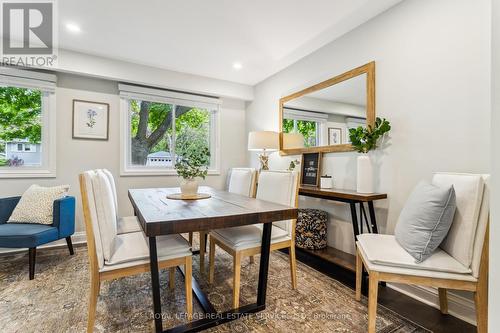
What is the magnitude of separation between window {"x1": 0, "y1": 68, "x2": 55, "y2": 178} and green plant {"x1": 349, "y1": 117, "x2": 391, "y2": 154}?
3.65 metres

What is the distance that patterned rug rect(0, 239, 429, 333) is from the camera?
159 cm

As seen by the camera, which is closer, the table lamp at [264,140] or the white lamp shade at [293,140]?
the white lamp shade at [293,140]

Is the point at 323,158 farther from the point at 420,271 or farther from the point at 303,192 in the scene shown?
the point at 420,271

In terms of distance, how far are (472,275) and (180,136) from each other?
12.5 feet

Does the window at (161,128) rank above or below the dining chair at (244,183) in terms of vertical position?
above

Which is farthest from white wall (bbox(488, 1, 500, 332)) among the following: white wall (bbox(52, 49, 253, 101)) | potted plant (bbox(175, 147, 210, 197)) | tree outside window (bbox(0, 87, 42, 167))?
tree outside window (bbox(0, 87, 42, 167))

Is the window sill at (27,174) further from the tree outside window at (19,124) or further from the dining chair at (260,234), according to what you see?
the dining chair at (260,234)

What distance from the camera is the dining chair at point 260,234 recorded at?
176 cm

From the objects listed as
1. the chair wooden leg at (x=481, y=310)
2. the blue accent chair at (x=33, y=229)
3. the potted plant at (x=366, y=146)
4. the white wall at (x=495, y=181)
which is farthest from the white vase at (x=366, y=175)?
the blue accent chair at (x=33, y=229)

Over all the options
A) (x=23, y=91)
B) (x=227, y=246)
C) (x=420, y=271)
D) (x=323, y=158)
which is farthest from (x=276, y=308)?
(x=23, y=91)

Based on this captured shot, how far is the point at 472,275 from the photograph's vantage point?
4.43ft

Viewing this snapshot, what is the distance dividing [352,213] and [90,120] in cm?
350

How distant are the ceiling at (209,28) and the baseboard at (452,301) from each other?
2441mm

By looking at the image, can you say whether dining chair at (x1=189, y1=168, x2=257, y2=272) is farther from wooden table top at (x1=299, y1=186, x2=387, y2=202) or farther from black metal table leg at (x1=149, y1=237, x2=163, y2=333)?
black metal table leg at (x1=149, y1=237, x2=163, y2=333)
